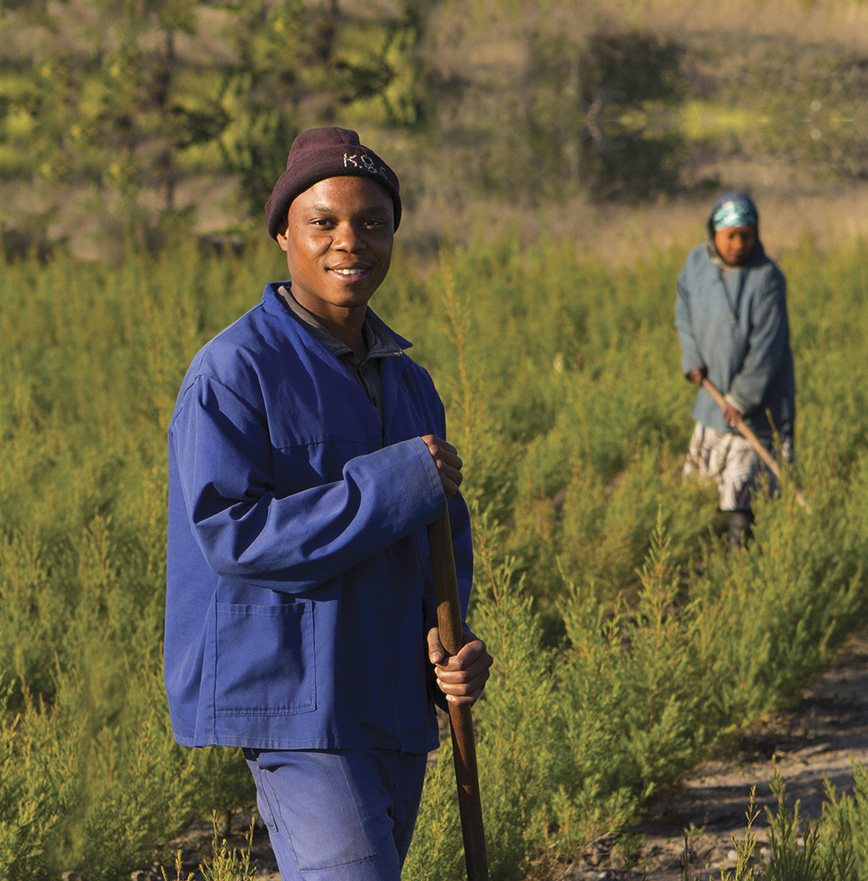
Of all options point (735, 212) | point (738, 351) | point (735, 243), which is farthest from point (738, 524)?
point (735, 212)

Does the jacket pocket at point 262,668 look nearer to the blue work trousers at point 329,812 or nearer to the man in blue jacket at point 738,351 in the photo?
the blue work trousers at point 329,812

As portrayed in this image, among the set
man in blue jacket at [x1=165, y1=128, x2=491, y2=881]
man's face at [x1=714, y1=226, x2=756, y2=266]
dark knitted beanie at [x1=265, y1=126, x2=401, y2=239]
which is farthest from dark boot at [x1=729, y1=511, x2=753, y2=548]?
dark knitted beanie at [x1=265, y1=126, x2=401, y2=239]

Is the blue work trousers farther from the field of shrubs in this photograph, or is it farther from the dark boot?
the dark boot

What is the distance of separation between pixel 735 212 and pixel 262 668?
4.21 meters

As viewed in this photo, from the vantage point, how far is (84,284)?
11.4 metres

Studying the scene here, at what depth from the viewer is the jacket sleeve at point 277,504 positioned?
157 cm

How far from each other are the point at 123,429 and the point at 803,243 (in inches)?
342

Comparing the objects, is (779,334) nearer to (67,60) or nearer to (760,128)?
(67,60)

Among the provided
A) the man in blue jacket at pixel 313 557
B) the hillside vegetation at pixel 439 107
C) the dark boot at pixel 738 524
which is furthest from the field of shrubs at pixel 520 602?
the hillside vegetation at pixel 439 107

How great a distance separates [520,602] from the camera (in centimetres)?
398

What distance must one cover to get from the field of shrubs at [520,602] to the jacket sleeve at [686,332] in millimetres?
612

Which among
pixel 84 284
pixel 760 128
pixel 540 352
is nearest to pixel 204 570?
pixel 540 352

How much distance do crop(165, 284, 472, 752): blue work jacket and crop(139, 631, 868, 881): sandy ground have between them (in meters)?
1.54

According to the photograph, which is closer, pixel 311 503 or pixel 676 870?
pixel 311 503
